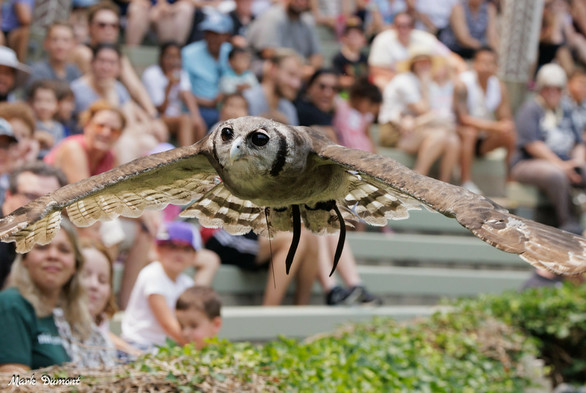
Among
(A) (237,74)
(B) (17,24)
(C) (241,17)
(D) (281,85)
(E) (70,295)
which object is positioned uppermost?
(C) (241,17)

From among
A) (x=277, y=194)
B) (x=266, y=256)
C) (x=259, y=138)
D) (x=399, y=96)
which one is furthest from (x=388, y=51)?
(x=259, y=138)

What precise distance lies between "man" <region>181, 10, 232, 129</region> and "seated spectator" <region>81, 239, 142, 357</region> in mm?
3603

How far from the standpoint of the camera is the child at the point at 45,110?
282 inches

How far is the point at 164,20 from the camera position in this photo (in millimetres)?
9742

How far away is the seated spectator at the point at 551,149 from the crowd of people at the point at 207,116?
0.02 m

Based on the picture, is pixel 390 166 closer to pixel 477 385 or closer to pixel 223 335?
pixel 477 385

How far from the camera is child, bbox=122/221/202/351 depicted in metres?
5.67

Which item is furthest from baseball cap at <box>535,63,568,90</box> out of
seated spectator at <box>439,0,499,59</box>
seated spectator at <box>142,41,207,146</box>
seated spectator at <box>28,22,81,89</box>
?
seated spectator at <box>28,22,81,89</box>

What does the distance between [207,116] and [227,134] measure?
15.4ft

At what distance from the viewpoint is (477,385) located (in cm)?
571

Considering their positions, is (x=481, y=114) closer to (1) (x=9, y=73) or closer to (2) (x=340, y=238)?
(1) (x=9, y=73)

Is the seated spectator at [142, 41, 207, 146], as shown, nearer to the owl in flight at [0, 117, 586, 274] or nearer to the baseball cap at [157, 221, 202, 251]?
the baseball cap at [157, 221, 202, 251]

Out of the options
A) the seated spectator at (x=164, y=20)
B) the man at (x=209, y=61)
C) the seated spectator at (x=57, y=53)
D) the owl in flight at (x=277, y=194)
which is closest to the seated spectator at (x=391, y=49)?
the man at (x=209, y=61)

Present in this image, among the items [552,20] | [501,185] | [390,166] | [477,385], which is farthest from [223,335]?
[552,20]
